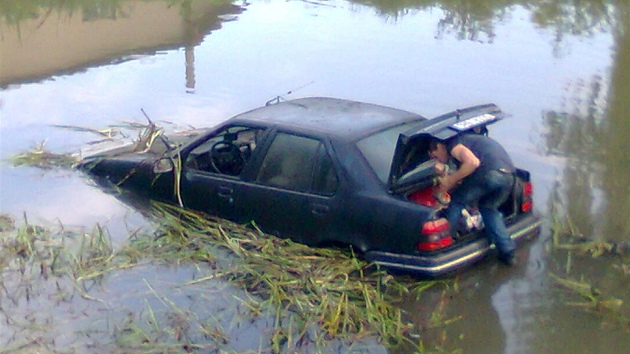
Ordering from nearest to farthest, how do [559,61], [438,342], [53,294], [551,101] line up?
[438,342], [53,294], [551,101], [559,61]

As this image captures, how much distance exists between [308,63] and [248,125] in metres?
8.20

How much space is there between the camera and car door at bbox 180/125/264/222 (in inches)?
324

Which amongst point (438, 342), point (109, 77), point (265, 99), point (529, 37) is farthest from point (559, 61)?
point (438, 342)

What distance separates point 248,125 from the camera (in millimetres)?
8203

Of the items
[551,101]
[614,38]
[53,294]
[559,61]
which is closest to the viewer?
[53,294]

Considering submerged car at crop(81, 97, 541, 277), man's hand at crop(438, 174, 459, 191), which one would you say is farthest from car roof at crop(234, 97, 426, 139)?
man's hand at crop(438, 174, 459, 191)

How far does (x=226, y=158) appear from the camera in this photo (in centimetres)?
850

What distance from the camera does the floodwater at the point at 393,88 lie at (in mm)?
7320

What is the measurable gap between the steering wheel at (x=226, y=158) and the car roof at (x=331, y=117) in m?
0.35

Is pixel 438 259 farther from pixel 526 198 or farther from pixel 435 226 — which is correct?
pixel 526 198

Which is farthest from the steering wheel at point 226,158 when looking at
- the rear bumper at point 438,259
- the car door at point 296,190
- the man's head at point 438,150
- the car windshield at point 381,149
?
the man's head at point 438,150

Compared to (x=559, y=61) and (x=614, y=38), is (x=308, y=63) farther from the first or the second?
(x=614, y=38)

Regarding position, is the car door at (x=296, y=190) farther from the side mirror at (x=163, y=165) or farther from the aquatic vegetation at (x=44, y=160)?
the aquatic vegetation at (x=44, y=160)

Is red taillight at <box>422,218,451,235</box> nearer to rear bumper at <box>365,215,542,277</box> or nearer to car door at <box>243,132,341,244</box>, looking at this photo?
rear bumper at <box>365,215,542,277</box>
